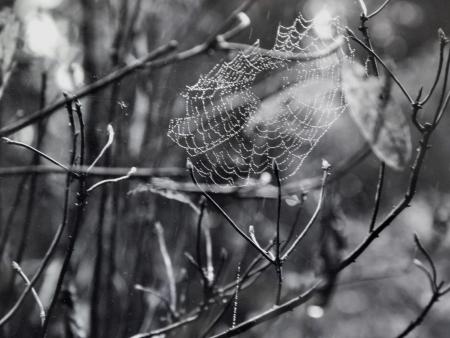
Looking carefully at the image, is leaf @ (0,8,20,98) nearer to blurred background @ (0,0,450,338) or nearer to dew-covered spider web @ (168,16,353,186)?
blurred background @ (0,0,450,338)

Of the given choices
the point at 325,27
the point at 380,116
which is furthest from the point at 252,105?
the point at 380,116

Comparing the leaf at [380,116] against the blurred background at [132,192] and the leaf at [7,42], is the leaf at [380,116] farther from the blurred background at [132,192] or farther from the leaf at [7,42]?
the leaf at [7,42]

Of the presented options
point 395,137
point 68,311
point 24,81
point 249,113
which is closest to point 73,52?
point 24,81

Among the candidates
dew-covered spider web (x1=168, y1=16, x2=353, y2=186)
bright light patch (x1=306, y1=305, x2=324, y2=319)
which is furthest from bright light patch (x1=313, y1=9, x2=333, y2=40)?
bright light patch (x1=306, y1=305, x2=324, y2=319)

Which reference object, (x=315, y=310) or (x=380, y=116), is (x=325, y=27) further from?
(x=380, y=116)

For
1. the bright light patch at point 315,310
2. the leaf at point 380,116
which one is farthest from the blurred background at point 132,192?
the leaf at point 380,116

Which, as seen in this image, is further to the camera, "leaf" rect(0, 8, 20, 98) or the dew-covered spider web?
the dew-covered spider web

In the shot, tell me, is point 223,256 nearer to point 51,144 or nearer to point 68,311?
point 68,311
